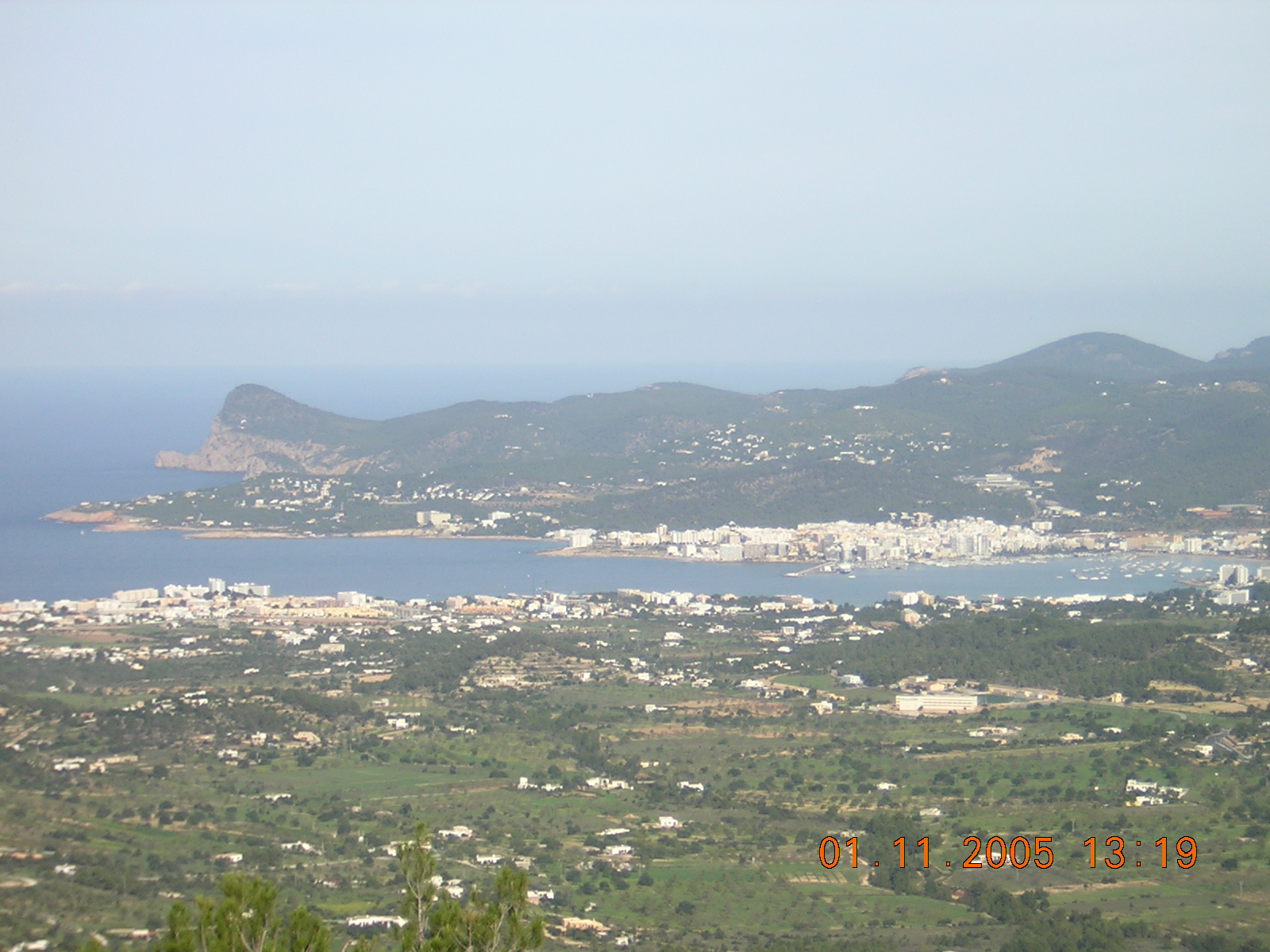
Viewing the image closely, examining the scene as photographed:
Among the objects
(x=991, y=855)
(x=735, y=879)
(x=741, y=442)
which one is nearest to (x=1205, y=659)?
(x=991, y=855)

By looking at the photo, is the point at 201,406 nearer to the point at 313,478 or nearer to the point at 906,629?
the point at 313,478

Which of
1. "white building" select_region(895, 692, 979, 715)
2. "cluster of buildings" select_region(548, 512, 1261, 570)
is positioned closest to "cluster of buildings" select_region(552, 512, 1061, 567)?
"cluster of buildings" select_region(548, 512, 1261, 570)

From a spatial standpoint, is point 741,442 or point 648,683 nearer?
point 648,683
